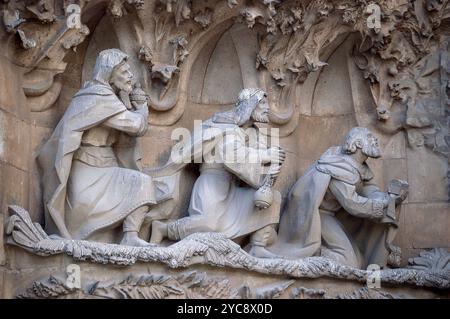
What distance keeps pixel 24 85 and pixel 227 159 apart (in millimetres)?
1797

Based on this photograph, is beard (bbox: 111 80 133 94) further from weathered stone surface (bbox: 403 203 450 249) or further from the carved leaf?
weathered stone surface (bbox: 403 203 450 249)

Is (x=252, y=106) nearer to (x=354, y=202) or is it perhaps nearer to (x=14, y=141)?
(x=354, y=202)

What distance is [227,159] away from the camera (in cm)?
1071

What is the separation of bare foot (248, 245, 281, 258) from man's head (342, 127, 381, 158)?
47.3 inches

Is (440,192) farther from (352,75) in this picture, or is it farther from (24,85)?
(24,85)

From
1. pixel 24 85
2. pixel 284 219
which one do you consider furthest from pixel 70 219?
pixel 284 219

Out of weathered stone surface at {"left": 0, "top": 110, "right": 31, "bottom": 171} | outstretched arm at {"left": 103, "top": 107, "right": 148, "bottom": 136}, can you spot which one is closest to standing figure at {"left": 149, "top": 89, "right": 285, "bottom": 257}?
A: outstretched arm at {"left": 103, "top": 107, "right": 148, "bottom": 136}

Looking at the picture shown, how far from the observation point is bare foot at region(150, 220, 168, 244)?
10.5m

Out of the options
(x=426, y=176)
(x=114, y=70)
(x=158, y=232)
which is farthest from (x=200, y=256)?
(x=426, y=176)

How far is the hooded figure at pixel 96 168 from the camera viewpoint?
10.2 metres

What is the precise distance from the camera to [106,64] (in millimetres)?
10430

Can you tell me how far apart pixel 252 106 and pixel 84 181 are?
65.0 inches

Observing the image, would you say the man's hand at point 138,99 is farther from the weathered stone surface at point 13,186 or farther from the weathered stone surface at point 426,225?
the weathered stone surface at point 426,225

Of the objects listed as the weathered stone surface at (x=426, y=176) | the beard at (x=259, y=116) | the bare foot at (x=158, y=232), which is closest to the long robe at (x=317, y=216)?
the weathered stone surface at (x=426, y=176)
